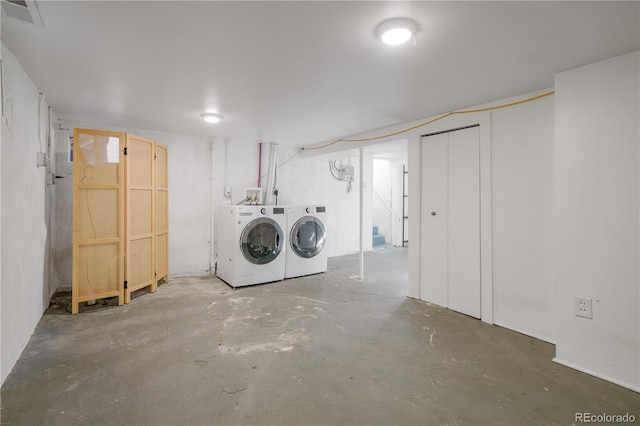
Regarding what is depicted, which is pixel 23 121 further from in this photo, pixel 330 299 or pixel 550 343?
pixel 550 343

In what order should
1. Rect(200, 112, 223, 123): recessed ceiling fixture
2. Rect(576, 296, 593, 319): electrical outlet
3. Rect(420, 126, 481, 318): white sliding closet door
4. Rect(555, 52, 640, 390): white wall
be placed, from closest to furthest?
Rect(555, 52, 640, 390): white wall
Rect(576, 296, 593, 319): electrical outlet
Rect(420, 126, 481, 318): white sliding closet door
Rect(200, 112, 223, 123): recessed ceiling fixture

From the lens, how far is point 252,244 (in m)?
4.06

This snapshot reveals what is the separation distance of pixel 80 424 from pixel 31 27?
7.24 ft

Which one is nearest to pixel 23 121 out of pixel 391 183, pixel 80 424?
pixel 80 424

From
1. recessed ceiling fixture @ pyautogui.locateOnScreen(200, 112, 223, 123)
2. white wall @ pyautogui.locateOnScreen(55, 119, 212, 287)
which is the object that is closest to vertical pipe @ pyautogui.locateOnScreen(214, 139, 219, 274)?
white wall @ pyautogui.locateOnScreen(55, 119, 212, 287)

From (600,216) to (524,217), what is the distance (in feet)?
2.07

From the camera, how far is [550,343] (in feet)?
8.14

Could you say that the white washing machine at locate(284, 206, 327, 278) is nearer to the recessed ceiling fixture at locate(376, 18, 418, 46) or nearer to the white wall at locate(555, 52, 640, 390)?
the recessed ceiling fixture at locate(376, 18, 418, 46)

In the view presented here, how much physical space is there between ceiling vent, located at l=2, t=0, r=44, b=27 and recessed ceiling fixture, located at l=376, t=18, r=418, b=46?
1.78 metres

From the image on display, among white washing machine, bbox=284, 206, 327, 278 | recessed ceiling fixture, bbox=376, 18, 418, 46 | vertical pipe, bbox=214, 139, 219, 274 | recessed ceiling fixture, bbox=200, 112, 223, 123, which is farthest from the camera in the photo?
vertical pipe, bbox=214, 139, 219, 274

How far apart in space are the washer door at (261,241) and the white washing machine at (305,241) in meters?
0.23

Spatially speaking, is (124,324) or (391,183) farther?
(391,183)

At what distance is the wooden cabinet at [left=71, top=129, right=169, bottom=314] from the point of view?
3.07 m

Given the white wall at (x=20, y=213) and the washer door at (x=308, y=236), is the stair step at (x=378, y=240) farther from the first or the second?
the white wall at (x=20, y=213)
